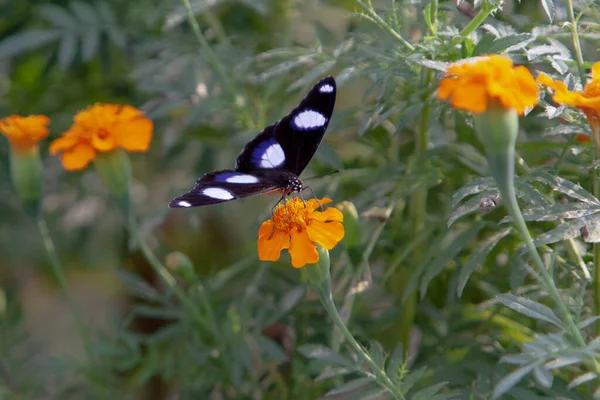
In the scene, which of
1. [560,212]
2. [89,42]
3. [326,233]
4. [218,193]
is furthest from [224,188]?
[89,42]

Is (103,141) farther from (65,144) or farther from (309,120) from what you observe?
(309,120)

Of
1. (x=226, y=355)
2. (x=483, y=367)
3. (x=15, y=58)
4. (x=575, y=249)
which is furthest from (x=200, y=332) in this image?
(x=15, y=58)

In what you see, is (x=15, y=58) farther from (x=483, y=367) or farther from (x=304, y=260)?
(x=483, y=367)

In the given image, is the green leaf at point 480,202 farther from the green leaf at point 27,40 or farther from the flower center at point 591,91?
the green leaf at point 27,40

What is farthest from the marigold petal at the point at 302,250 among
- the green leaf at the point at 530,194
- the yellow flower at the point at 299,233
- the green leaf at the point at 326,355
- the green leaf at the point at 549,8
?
the green leaf at the point at 549,8

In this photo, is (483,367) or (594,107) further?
(483,367)

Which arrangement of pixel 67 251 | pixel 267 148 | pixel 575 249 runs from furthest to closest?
pixel 67 251, pixel 267 148, pixel 575 249
